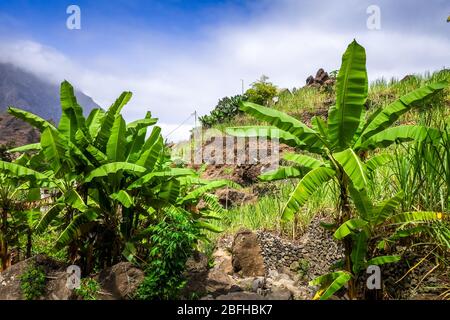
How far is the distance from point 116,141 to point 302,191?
264cm

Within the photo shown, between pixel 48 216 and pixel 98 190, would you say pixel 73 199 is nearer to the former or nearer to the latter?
pixel 98 190

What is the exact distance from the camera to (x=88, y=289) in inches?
180

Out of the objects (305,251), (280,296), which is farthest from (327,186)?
(280,296)

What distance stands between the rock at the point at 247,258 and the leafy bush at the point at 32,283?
3277 mm

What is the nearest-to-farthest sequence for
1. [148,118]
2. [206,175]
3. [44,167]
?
1. [44,167]
2. [148,118]
3. [206,175]

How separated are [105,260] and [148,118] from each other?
2479 millimetres

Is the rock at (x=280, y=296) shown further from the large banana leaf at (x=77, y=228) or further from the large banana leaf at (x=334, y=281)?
the large banana leaf at (x=77, y=228)

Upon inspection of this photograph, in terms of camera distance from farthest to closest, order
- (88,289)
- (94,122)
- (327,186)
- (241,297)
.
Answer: (327,186), (94,122), (88,289), (241,297)

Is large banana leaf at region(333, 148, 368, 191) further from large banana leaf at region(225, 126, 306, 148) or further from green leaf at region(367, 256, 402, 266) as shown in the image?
green leaf at region(367, 256, 402, 266)

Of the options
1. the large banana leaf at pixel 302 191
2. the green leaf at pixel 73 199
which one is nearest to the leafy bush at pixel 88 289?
the green leaf at pixel 73 199

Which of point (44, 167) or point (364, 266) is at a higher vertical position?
point (44, 167)

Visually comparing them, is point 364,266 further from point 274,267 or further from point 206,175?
point 206,175

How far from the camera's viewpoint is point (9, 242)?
5.77 m
